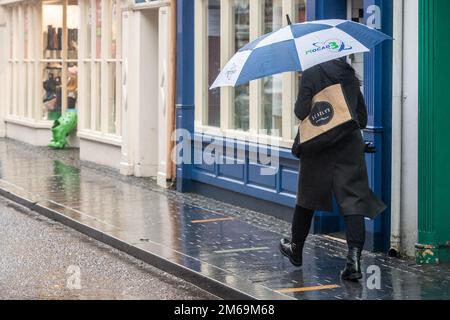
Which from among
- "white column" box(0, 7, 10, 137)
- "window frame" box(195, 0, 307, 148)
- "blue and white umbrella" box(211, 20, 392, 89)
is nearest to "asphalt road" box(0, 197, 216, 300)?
"blue and white umbrella" box(211, 20, 392, 89)

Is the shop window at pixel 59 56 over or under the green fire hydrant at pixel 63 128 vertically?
over

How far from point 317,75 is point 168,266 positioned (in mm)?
2305

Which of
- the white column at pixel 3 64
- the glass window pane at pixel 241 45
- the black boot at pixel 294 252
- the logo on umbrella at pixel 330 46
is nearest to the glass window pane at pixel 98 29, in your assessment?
the glass window pane at pixel 241 45

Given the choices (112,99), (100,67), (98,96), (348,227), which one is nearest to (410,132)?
(348,227)

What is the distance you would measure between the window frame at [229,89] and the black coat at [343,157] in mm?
3079

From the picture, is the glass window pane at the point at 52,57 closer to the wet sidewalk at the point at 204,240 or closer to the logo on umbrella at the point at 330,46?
the wet sidewalk at the point at 204,240

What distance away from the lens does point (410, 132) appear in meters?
9.29

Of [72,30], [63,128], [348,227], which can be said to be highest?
[72,30]

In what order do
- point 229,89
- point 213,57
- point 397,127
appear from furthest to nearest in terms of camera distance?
point 213,57
point 229,89
point 397,127

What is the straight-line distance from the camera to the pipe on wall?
9.33m

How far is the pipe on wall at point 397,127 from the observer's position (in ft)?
30.6

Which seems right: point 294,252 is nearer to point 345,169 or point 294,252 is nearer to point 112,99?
point 345,169

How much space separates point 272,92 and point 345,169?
396cm
